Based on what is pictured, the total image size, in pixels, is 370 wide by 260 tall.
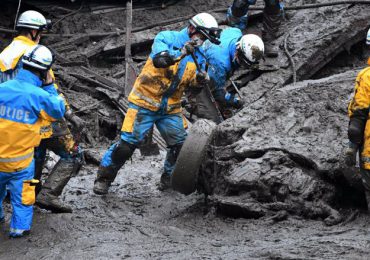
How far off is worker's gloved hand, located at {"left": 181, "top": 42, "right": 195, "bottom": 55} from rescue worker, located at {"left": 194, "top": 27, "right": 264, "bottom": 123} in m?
0.84

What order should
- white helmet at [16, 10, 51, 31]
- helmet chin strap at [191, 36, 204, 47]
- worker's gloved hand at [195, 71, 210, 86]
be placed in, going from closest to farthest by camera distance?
helmet chin strap at [191, 36, 204, 47] < white helmet at [16, 10, 51, 31] < worker's gloved hand at [195, 71, 210, 86]

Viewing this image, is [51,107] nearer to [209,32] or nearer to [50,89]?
[50,89]

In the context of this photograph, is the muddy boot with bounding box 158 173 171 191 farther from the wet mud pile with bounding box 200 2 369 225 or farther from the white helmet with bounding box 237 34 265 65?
the white helmet with bounding box 237 34 265 65

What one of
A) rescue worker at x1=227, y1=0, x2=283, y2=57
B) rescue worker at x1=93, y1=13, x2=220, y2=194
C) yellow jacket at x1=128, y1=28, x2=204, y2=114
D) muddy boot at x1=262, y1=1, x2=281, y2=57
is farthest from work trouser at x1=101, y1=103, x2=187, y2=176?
muddy boot at x1=262, y1=1, x2=281, y2=57

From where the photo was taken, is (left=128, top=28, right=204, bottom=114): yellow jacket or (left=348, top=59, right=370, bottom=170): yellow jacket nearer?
(left=348, top=59, right=370, bottom=170): yellow jacket

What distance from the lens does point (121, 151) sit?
6.86 m

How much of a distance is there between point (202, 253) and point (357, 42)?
686 cm

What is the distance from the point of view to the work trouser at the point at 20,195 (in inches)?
215

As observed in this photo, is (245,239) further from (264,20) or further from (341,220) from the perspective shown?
(264,20)

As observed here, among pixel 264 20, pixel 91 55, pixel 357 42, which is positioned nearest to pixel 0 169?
pixel 91 55

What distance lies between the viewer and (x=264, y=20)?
34.6 ft

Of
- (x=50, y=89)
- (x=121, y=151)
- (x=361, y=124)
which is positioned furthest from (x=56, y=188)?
(x=361, y=124)

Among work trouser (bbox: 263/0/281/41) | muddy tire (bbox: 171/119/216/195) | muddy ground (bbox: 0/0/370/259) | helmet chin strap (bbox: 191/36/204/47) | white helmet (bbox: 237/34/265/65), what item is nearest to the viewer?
muddy ground (bbox: 0/0/370/259)

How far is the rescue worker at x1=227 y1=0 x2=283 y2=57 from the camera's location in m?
9.77
